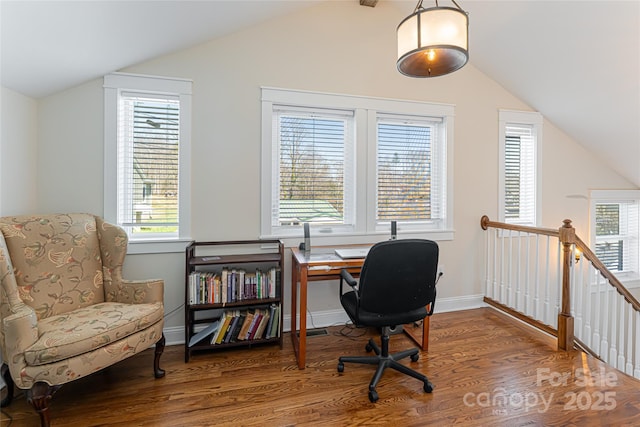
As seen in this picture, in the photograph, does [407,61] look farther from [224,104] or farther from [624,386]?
[624,386]

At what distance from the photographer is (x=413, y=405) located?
→ 166 centimetres

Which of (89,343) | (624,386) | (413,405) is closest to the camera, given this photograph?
(89,343)

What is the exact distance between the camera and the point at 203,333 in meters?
2.21

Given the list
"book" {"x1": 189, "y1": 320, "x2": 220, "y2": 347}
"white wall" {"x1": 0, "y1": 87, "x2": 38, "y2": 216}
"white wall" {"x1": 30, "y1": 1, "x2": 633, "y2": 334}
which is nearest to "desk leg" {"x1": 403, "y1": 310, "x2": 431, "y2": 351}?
"white wall" {"x1": 30, "y1": 1, "x2": 633, "y2": 334}

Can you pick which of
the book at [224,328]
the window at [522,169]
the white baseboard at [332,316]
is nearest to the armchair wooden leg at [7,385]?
the white baseboard at [332,316]

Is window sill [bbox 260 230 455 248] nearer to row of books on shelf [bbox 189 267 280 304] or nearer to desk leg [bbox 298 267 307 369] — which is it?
row of books on shelf [bbox 189 267 280 304]

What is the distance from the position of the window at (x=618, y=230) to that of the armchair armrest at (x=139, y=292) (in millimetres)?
4742

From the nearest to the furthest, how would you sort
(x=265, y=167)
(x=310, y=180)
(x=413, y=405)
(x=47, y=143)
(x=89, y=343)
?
(x=89, y=343)
(x=413, y=405)
(x=47, y=143)
(x=265, y=167)
(x=310, y=180)

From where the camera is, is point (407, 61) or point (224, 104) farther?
point (224, 104)

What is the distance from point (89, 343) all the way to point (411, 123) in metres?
3.08

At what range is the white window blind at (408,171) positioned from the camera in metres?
2.89

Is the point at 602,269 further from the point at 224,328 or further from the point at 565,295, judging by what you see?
the point at 224,328

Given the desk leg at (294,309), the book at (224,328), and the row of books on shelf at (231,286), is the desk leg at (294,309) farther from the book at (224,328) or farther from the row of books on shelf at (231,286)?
the book at (224,328)

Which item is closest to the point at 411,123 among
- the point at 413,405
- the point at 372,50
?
the point at 372,50
